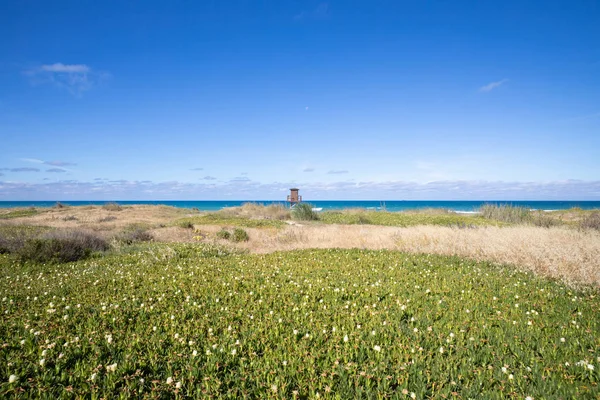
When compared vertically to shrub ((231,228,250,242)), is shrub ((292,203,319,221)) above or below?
above

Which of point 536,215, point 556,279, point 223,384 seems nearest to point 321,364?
point 223,384

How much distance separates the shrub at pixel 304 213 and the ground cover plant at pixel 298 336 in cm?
2364

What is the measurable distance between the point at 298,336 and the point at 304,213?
2807 centimetres

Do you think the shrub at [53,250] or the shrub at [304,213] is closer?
the shrub at [53,250]

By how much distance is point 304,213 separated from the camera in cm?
3334

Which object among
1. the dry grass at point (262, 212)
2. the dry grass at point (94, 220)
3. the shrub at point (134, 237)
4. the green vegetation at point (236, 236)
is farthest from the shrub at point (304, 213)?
the shrub at point (134, 237)

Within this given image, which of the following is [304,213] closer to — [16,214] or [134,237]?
[134,237]

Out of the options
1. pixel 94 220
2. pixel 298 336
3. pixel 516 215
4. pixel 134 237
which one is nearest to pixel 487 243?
pixel 298 336

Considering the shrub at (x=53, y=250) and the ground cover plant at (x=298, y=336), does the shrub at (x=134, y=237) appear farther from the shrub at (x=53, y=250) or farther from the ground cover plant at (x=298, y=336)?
the ground cover plant at (x=298, y=336)

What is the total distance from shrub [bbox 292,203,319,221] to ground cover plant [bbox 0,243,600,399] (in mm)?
23637

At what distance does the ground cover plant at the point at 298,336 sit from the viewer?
387 cm

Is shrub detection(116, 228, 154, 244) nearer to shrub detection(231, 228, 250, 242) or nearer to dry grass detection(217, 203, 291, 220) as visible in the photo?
shrub detection(231, 228, 250, 242)

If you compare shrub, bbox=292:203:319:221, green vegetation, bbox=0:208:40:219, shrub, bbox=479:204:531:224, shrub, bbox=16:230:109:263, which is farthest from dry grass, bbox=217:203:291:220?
green vegetation, bbox=0:208:40:219

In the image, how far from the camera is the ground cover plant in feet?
12.7
